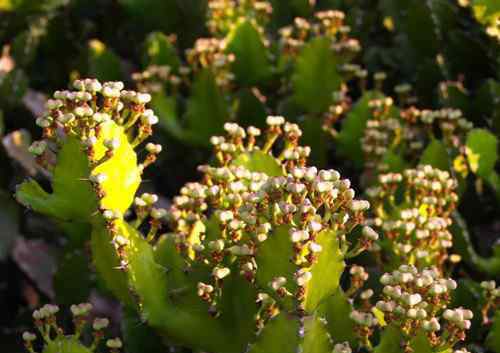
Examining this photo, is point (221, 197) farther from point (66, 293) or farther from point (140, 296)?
point (66, 293)

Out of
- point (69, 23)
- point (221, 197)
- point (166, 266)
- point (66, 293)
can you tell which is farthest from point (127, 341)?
point (69, 23)

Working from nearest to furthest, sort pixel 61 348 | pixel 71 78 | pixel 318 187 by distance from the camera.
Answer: pixel 318 187
pixel 61 348
pixel 71 78

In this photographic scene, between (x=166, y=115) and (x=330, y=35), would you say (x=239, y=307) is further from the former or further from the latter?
(x=330, y=35)

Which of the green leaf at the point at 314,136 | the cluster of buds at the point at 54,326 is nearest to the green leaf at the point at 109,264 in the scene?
the cluster of buds at the point at 54,326

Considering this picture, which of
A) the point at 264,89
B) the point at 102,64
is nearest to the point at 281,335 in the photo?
the point at 264,89

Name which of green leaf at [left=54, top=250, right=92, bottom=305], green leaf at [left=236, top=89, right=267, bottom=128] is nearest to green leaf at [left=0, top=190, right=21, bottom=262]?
green leaf at [left=54, top=250, right=92, bottom=305]

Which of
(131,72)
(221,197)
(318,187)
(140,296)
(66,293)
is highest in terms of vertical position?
(318,187)

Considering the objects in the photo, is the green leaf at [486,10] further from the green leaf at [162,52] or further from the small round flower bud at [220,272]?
the small round flower bud at [220,272]

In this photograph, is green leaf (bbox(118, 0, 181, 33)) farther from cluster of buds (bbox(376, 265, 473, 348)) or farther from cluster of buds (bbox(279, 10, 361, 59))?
cluster of buds (bbox(376, 265, 473, 348))
